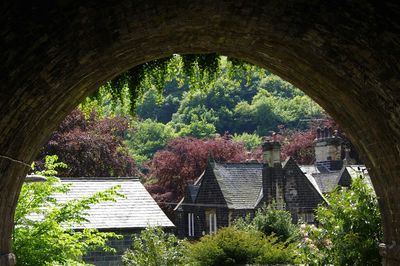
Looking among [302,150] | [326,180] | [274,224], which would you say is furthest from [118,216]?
[302,150]

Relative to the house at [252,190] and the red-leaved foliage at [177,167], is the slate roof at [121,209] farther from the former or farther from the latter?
the red-leaved foliage at [177,167]

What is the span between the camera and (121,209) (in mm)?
24562

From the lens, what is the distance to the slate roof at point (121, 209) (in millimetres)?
23625

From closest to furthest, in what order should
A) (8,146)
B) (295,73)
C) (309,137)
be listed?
1. (8,146)
2. (295,73)
3. (309,137)

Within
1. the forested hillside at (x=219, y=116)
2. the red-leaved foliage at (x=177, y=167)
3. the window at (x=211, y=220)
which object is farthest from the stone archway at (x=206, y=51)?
the forested hillside at (x=219, y=116)

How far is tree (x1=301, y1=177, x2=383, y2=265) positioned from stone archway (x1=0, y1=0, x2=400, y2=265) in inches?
156

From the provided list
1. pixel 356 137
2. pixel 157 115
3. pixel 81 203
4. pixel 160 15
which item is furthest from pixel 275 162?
pixel 157 115

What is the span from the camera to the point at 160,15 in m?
5.89

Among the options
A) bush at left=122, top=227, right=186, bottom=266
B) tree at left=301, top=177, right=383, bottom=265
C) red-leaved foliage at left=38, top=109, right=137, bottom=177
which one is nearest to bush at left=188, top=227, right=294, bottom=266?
bush at left=122, top=227, right=186, bottom=266

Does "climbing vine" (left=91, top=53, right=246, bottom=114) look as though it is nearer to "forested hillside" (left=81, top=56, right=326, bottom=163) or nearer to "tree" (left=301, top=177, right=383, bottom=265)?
"tree" (left=301, top=177, right=383, bottom=265)

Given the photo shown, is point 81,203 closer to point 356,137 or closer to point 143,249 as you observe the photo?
point 356,137

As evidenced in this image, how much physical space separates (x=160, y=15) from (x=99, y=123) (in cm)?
3344

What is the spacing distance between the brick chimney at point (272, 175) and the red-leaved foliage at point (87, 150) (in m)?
6.74

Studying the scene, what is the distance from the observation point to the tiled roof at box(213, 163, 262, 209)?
1489 inches
